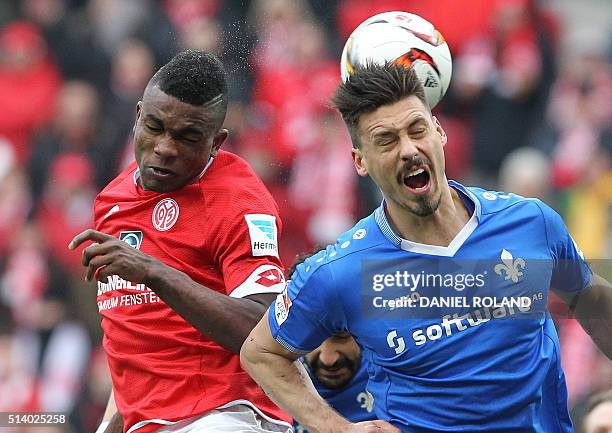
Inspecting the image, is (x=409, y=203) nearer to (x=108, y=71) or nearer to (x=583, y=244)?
(x=583, y=244)

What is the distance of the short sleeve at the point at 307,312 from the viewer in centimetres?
420

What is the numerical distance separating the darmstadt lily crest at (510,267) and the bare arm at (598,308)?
34 centimetres

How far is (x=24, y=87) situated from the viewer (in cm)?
1127

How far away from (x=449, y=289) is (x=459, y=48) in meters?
6.69

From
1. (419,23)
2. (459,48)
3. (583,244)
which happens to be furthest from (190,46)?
(419,23)

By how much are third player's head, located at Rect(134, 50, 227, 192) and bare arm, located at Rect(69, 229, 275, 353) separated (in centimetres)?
49

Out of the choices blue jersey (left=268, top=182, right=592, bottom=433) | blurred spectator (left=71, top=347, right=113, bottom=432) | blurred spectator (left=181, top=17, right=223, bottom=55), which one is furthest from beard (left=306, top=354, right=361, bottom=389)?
blurred spectator (left=181, top=17, right=223, bottom=55)

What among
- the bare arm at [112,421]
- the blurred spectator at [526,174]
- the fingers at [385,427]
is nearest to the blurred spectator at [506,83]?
the blurred spectator at [526,174]

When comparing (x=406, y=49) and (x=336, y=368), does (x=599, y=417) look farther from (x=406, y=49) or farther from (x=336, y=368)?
(x=406, y=49)

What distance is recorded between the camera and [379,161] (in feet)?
14.0

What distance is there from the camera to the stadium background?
9.82 m

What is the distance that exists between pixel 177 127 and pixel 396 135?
3.08 feet

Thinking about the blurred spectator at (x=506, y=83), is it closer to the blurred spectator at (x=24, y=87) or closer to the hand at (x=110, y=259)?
the blurred spectator at (x=24, y=87)

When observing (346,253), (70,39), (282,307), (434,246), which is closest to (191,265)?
(282,307)
